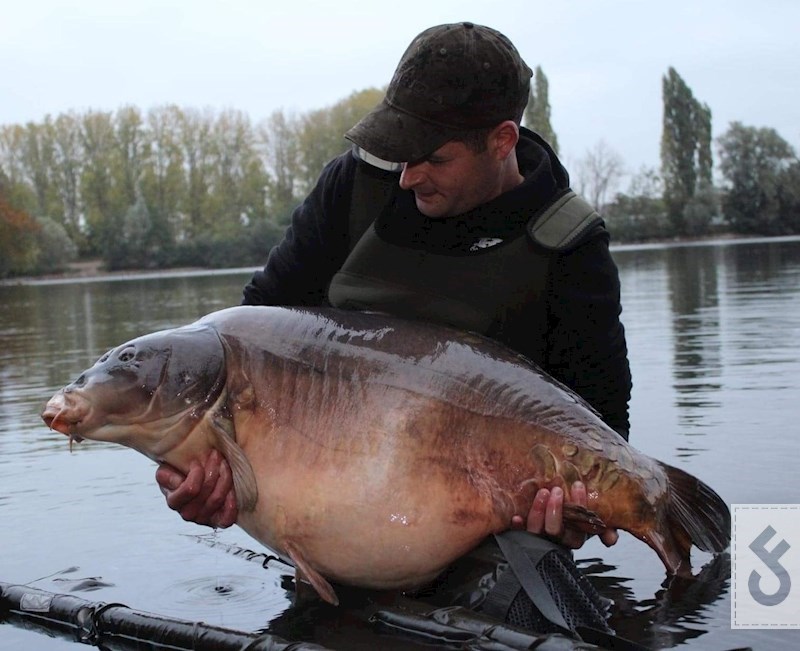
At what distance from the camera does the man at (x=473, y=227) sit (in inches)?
157

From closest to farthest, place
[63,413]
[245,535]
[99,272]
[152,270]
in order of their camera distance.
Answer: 1. [63,413]
2. [245,535]
3. [99,272]
4. [152,270]

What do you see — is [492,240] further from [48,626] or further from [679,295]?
[679,295]

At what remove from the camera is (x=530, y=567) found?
3.71 m

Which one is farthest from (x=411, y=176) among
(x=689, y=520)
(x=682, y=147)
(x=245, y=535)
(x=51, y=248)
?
(x=682, y=147)

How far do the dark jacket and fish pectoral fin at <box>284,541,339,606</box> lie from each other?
3.69 feet

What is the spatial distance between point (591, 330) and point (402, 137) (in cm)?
102

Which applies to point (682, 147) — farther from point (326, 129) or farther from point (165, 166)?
point (165, 166)

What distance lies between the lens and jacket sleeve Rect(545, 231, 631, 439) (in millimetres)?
4258

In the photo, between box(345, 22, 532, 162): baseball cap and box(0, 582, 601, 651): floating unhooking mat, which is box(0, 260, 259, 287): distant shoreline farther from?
box(345, 22, 532, 162): baseball cap

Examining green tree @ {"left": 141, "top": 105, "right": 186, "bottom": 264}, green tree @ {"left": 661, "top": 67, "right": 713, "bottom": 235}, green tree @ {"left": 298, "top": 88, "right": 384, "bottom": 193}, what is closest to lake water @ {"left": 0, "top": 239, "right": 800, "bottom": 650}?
green tree @ {"left": 661, "top": 67, "right": 713, "bottom": 235}

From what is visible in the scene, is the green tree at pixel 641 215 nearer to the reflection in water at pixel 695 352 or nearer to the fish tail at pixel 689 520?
the reflection in water at pixel 695 352

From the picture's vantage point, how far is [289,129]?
9469 centimetres

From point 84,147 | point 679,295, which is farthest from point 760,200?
point 679,295

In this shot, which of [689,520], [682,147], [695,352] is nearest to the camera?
[689,520]
